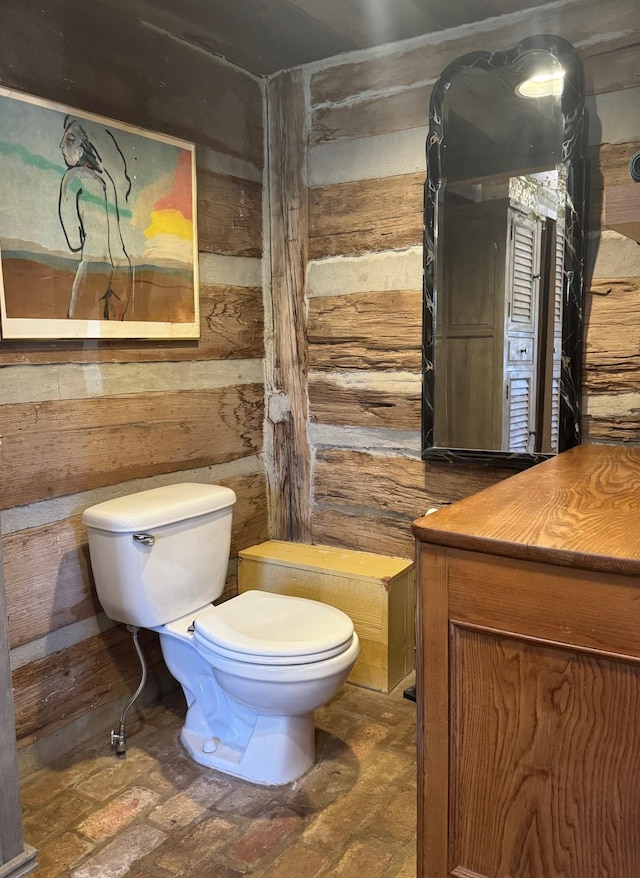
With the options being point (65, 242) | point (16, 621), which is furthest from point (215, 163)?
point (16, 621)

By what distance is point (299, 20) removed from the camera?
231 cm

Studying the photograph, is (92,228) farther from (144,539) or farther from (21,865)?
(21,865)

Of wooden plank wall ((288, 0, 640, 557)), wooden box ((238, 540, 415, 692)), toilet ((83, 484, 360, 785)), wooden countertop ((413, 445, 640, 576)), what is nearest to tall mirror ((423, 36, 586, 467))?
wooden plank wall ((288, 0, 640, 557))

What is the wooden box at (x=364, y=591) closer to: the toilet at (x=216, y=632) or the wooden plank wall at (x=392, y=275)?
the wooden plank wall at (x=392, y=275)

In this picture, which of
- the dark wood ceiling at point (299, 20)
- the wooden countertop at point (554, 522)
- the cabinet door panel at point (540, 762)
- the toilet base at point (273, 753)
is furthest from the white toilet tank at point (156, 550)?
the dark wood ceiling at point (299, 20)

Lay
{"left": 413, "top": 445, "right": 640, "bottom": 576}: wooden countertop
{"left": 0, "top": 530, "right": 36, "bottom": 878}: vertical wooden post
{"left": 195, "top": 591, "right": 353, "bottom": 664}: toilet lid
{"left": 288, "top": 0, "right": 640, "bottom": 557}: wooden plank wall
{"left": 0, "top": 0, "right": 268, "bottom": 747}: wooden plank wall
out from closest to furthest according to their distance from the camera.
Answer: {"left": 413, "top": 445, "right": 640, "bottom": 576}: wooden countertop < {"left": 0, "top": 530, "right": 36, "bottom": 878}: vertical wooden post < {"left": 195, "top": 591, "right": 353, "bottom": 664}: toilet lid < {"left": 0, "top": 0, "right": 268, "bottom": 747}: wooden plank wall < {"left": 288, "top": 0, "right": 640, "bottom": 557}: wooden plank wall

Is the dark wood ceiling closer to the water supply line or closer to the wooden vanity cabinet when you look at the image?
the wooden vanity cabinet

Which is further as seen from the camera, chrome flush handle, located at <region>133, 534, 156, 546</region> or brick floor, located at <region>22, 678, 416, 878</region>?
chrome flush handle, located at <region>133, 534, 156, 546</region>

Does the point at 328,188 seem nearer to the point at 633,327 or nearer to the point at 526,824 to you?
the point at 633,327

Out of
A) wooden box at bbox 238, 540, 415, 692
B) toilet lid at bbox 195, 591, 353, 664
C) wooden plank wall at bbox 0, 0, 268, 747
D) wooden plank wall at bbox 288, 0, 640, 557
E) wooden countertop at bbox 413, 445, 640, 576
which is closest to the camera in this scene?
wooden countertop at bbox 413, 445, 640, 576

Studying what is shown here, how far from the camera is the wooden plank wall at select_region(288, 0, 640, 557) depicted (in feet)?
7.08

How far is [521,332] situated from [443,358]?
291mm

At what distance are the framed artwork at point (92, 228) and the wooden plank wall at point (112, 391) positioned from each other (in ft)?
0.21

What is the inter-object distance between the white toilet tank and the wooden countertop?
1030mm
